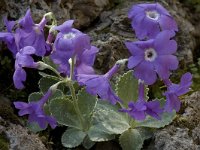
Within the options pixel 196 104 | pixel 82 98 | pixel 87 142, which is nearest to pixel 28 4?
pixel 82 98

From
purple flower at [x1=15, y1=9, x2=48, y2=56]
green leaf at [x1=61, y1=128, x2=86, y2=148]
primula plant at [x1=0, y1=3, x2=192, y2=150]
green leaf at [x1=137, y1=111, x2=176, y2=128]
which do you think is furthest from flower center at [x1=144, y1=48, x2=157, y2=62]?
green leaf at [x1=61, y1=128, x2=86, y2=148]

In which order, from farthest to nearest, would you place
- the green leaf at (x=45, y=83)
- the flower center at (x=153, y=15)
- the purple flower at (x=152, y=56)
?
1. the green leaf at (x=45, y=83)
2. the flower center at (x=153, y=15)
3. the purple flower at (x=152, y=56)

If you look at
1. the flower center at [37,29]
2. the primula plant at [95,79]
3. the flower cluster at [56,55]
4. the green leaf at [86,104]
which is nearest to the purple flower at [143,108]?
the primula plant at [95,79]

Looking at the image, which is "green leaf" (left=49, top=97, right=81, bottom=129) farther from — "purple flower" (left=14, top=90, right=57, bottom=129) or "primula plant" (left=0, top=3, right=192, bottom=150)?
"purple flower" (left=14, top=90, right=57, bottom=129)

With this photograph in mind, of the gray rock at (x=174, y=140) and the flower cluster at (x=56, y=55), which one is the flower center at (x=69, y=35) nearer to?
the flower cluster at (x=56, y=55)

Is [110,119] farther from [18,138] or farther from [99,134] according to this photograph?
[18,138]
